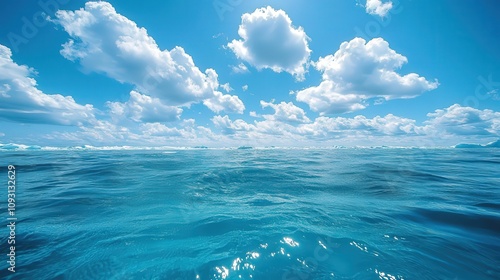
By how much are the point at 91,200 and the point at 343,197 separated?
12.2m

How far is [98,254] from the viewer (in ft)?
14.8

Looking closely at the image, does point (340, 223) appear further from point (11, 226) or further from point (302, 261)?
point (11, 226)

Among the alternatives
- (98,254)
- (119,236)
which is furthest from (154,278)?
(119,236)

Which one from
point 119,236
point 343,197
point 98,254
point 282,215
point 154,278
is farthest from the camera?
point 343,197

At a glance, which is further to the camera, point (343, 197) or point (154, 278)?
point (343, 197)

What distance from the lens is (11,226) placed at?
19.6 feet

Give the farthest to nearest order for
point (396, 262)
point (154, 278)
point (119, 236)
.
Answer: point (119, 236) < point (396, 262) < point (154, 278)

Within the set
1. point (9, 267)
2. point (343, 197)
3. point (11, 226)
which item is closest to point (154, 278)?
point (9, 267)

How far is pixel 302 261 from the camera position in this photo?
13.4 feet

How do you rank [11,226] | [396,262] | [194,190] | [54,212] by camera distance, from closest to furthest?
[396,262] < [11,226] < [54,212] < [194,190]

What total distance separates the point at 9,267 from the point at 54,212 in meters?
3.89

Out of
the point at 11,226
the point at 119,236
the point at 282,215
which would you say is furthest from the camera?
the point at 282,215

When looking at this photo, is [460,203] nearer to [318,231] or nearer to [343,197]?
[343,197]

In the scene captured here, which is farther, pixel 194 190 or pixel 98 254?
pixel 194 190
